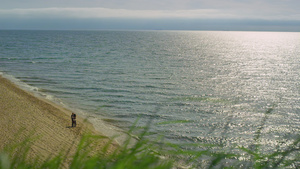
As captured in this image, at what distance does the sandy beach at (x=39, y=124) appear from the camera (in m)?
15.9

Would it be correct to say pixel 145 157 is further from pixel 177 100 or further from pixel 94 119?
pixel 177 100

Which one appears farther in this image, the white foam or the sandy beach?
the white foam

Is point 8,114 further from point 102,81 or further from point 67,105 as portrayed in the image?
point 102,81

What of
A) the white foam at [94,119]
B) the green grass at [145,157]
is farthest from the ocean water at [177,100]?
the green grass at [145,157]

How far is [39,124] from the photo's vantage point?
19797 mm

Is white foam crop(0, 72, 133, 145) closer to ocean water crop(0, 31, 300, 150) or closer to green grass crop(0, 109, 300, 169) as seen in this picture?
ocean water crop(0, 31, 300, 150)

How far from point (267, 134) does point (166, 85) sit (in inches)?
692

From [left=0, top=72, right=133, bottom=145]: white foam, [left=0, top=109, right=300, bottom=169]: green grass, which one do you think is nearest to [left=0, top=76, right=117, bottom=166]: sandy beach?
[left=0, top=72, right=133, bottom=145]: white foam

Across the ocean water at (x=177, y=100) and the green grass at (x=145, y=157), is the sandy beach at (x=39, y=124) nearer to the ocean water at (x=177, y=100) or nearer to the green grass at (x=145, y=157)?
the ocean water at (x=177, y=100)

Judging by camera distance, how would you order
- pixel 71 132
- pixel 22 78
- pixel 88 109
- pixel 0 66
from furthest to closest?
pixel 0 66, pixel 22 78, pixel 88 109, pixel 71 132

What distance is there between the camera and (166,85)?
3575 cm

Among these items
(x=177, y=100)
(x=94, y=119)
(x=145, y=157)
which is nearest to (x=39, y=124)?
(x=94, y=119)

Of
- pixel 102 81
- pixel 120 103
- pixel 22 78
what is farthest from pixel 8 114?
pixel 22 78

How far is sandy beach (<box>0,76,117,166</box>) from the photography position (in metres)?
15.9
